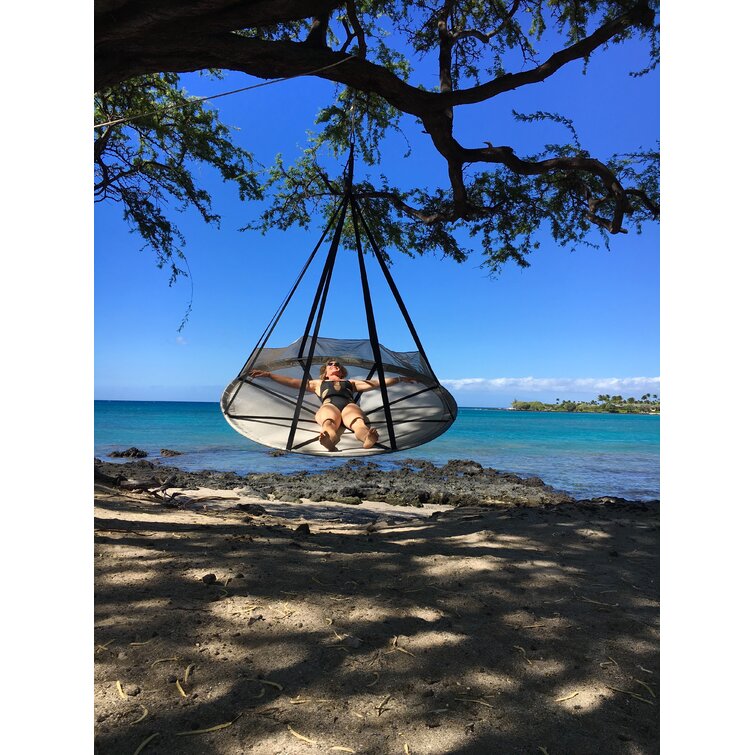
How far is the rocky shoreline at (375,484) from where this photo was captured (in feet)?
16.5

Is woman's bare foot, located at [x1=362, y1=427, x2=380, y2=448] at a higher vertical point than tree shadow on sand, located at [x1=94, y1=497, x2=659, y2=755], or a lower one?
higher

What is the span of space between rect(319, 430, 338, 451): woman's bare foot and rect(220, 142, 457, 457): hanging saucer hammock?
30 millimetres

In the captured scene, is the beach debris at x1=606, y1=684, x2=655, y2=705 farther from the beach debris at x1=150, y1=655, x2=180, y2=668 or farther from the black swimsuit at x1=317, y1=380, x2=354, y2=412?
the black swimsuit at x1=317, y1=380, x2=354, y2=412

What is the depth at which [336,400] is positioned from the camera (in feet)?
10.9

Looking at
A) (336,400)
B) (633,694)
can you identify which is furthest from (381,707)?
(336,400)

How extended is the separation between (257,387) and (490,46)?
315cm

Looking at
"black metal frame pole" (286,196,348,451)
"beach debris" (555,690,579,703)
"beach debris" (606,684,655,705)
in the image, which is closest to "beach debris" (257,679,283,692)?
"beach debris" (555,690,579,703)

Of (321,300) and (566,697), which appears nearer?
(566,697)

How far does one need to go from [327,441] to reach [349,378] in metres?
1.03

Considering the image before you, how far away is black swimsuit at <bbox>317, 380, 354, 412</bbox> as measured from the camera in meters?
3.31

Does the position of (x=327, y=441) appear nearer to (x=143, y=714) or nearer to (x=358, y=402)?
(x=358, y=402)
